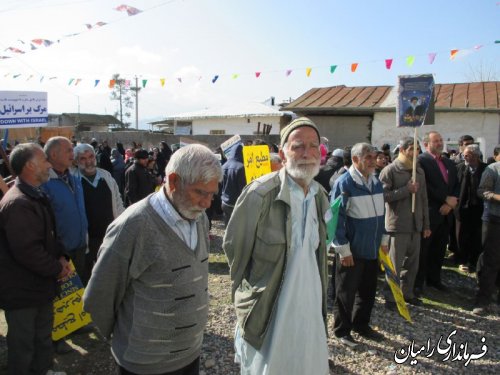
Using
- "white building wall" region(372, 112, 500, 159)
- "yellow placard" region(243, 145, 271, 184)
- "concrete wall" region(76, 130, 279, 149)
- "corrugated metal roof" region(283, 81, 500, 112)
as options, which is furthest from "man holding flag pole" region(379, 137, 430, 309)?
"corrugated metal roof" region(283, 81, 500, 112)

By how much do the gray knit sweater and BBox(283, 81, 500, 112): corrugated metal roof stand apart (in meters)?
16.5

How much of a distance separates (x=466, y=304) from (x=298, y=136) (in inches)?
167

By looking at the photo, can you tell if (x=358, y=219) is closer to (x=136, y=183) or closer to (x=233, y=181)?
(x=233, y=181)

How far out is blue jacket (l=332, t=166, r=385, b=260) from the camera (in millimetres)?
3943

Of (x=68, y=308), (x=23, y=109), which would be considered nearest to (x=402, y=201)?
(x=68, y=308)

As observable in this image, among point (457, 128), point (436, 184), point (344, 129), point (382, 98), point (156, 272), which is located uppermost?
point (382, 98)

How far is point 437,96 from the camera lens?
56.1 ft

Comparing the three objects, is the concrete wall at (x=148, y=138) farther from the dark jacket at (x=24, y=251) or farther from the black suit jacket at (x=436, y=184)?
the dark jacket at (x=24, y=251)

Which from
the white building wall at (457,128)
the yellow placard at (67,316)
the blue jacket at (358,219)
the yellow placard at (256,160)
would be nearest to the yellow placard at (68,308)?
the yellow placard at (67,316)

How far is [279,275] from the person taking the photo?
8.02 feet

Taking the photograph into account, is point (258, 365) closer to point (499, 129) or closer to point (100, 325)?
point (100, 325)

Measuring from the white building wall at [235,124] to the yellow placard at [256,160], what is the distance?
17776mm

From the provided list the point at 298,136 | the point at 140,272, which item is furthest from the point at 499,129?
the point at 140,272

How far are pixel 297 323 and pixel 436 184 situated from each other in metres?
3.94
